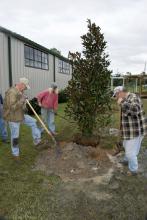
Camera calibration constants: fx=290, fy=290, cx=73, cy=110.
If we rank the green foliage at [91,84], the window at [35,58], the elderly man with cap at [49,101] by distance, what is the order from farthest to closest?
1. the window at [35,58]
2. the elderly man with cap at [49,101]
3. the green foliage at [91,84]

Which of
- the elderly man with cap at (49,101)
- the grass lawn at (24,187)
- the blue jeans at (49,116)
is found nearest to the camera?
the grass lawn at (24,187)

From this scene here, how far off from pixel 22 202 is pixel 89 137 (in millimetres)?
3603

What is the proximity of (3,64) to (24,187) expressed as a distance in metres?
8.86

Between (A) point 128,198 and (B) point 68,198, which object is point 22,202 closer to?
(B) point 68,198

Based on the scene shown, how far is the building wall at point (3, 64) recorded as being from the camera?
1298 cm

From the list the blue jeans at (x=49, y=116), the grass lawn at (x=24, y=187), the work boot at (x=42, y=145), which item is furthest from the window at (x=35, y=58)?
the grass lawn at (x=24, y=187)

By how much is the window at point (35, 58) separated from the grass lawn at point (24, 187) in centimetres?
957

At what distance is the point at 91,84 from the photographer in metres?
7.75

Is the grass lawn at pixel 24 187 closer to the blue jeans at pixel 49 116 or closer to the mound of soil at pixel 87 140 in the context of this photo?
the mound of soil at pixel 87 140

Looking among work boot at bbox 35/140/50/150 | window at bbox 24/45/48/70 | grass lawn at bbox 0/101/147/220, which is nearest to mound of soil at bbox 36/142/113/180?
grass lawn at bbox 0/101/147/220

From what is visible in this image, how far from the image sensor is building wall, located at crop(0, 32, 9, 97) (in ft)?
42.6

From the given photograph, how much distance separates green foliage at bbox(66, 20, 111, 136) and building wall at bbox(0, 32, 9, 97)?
5.88 m

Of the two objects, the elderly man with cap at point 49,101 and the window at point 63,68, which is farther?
the window at point 63,68

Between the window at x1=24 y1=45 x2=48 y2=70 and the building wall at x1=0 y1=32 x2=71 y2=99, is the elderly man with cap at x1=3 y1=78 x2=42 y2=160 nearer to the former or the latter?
the building wall at x1=0 y1=32 x2=71 y2=99
